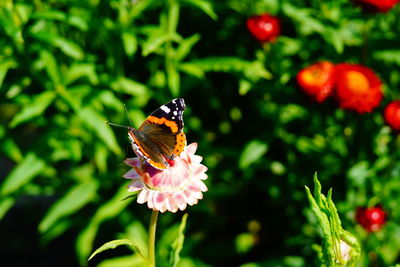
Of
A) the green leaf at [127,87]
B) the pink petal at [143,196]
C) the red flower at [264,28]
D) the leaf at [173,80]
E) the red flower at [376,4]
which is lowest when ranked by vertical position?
the green leaf at [127,87]

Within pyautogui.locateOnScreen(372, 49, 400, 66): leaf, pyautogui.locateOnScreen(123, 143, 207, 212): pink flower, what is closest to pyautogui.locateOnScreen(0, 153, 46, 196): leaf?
pyautogui.locateOnScreen(123, 143, 207, 212): pink flower

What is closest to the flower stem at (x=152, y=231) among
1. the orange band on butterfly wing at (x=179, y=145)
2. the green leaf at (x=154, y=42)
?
the orange band on butterfly wing at (x=179, y=145)

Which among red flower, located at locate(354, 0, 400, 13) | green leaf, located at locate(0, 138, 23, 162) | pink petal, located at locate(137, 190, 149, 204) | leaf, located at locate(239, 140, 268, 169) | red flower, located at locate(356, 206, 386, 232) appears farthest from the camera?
green leaf, located at locate(0, 138, 23, 162)

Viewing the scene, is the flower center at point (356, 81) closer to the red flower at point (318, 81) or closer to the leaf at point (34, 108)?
the red flower at point (318, 81)

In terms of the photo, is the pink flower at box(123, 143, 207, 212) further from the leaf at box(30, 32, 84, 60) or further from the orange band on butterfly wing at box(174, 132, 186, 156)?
the leaf at box(30, 32, 84, 60)

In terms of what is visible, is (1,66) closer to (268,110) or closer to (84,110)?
(84,110)

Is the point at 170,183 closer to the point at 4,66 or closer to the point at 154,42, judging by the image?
the point at 154,42
